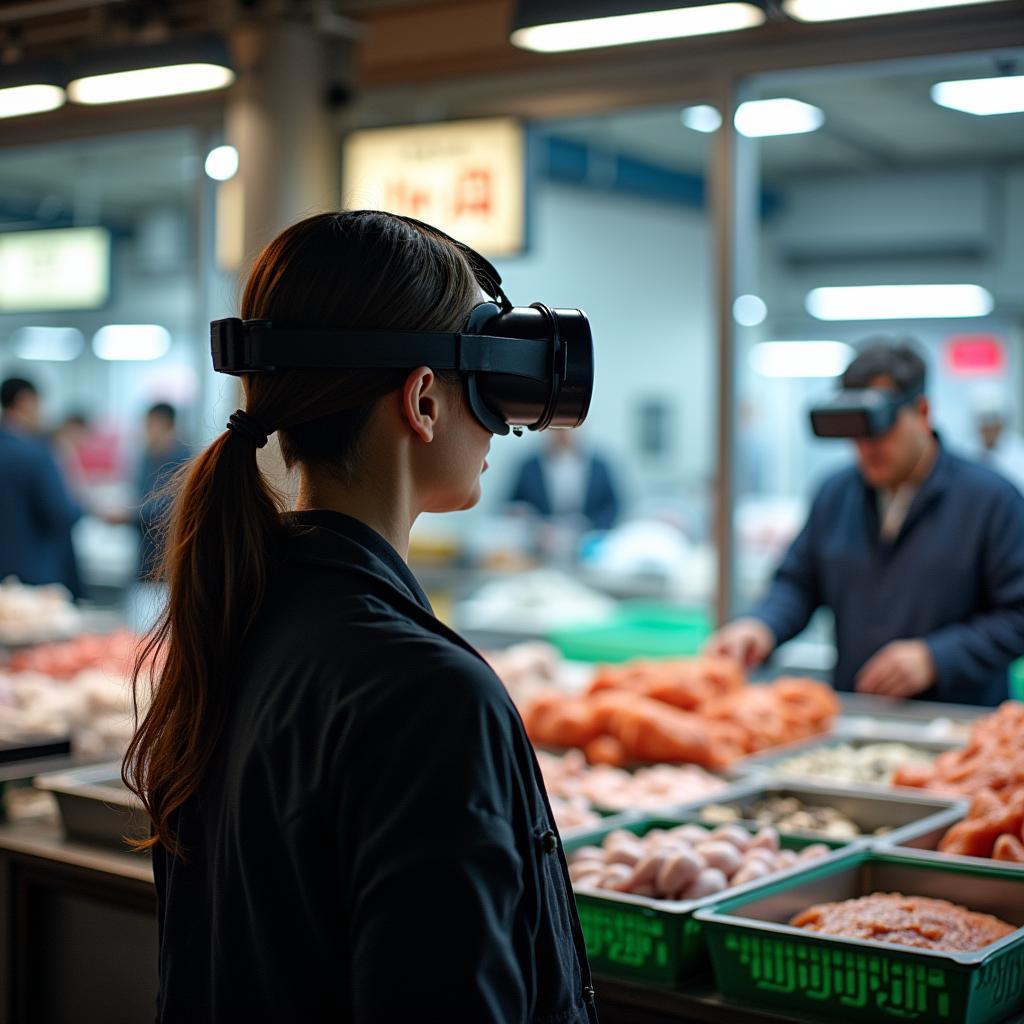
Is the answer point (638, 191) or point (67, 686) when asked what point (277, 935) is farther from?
point (638, 191)

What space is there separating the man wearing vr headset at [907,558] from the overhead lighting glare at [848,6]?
Result: 892 millimetres

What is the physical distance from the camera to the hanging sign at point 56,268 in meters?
6.96

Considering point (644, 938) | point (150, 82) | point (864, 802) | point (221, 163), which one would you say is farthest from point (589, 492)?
point (644, 938)

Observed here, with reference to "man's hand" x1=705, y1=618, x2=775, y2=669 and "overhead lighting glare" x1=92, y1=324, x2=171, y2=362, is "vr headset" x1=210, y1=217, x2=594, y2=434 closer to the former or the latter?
"man's hand" x1=705, y1=618, x2=775, y2=669

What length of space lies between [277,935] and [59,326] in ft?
53.8

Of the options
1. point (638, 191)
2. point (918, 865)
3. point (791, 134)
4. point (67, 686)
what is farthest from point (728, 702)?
point (638, 191)

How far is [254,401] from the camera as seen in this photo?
53.9 inches

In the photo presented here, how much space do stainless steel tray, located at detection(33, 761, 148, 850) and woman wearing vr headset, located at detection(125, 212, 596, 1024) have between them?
1.06 meters

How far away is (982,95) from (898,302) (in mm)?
4941

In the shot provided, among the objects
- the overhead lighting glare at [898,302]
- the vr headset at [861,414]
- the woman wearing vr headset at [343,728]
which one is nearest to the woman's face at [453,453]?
the woman wearing vr headset at [343,728]

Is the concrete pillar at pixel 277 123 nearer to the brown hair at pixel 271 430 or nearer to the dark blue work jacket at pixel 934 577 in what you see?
the dark blue work jacket at pixel 934 577

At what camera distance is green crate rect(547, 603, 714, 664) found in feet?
17.5

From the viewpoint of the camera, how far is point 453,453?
1.37 m

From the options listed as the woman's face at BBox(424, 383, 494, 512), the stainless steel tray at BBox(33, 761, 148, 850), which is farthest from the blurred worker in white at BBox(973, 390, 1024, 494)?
the woman's face at BBox(424, 383, 494, 512)
